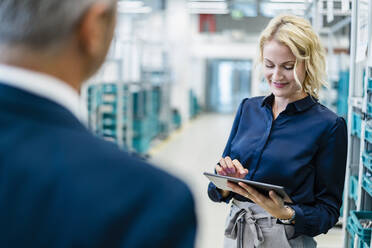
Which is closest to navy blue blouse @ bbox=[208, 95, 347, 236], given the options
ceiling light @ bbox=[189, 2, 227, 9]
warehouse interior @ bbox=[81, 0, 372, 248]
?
warehouse interior @ bbox=[81, 0, 372, 248]

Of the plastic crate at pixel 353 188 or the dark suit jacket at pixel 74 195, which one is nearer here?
the dark suit jacket at pixel 74 195

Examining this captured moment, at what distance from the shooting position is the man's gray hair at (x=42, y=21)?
0.63 metres

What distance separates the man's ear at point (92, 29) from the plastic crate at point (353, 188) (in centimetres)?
239

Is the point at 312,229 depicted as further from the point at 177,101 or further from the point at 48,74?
the point at 177,101

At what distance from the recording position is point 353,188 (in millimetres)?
2871

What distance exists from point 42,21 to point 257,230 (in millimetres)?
1208

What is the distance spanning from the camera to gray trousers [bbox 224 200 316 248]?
5.29 feet

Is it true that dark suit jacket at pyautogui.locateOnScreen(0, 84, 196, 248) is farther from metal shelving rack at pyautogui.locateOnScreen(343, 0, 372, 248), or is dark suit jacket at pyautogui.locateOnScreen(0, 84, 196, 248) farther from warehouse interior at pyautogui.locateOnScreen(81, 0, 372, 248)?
metal shelving rack at pyautogui.locateOnScreen(343, 0, 372, 248)

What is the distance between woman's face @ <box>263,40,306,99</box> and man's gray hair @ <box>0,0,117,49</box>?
3.66 feet

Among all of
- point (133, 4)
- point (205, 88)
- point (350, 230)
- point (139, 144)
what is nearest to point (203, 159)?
point (139, 144)

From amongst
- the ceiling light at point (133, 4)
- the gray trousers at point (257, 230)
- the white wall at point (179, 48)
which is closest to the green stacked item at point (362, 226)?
the gray trousers at point (257, 230)

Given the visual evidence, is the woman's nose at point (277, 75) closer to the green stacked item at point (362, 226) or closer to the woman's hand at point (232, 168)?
the woman's hand at point (232, 168)

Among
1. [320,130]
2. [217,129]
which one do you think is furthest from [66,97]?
[217,129]

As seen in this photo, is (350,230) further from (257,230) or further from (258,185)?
(258,185)
